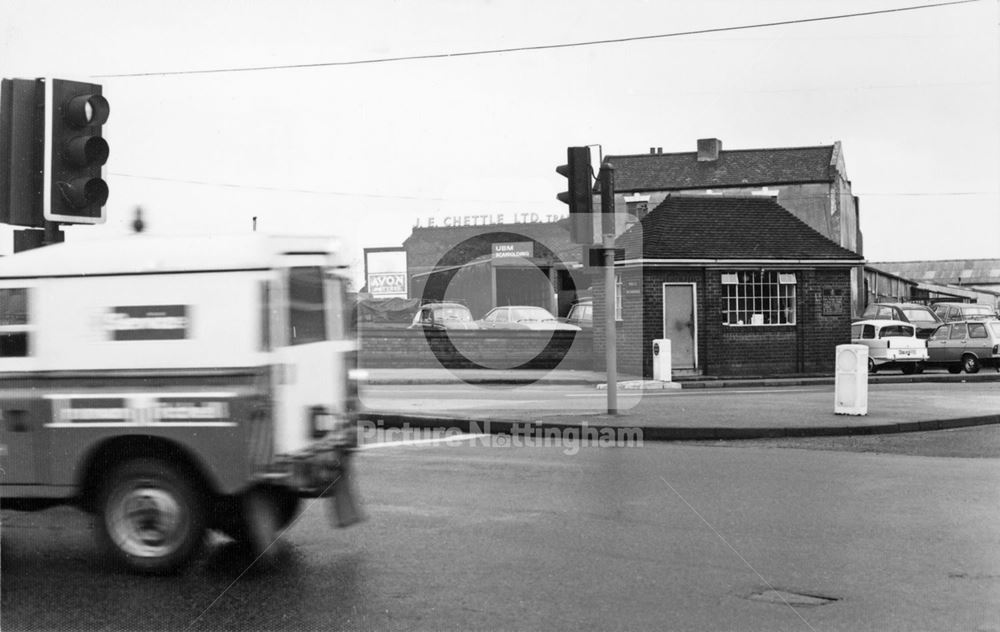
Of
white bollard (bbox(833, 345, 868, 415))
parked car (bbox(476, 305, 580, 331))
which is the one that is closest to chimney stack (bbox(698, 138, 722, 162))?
parked car (bbox(476, 305, 580, 331))

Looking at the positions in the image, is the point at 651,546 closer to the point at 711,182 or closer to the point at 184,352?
the point at 184,352

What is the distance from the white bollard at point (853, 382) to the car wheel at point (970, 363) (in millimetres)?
17236

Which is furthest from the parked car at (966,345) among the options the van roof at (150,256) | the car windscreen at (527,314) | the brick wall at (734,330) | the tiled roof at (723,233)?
the van roof at (150,256)

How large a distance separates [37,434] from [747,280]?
2421 centimetres

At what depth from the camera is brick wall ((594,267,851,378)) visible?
26.9 m

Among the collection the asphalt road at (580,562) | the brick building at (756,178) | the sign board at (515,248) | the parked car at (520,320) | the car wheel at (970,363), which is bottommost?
the asphalt road at (580,562)

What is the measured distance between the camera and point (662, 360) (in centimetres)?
2430

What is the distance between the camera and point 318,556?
6.62 meters

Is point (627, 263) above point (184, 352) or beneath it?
above

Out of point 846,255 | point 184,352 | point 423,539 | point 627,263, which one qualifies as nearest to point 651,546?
point 423,539

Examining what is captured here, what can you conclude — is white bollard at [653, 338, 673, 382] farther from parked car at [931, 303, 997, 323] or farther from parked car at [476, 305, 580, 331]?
parked car at [931, 303, 997, 323]

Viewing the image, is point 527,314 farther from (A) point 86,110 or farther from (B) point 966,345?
(A) point 86,110

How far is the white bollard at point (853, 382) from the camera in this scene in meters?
15.1

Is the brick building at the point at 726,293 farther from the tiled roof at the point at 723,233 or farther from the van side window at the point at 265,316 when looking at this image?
the van side window at the point at 265,316
